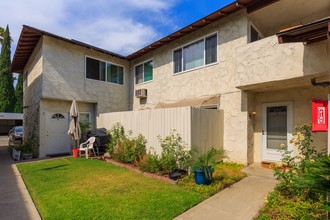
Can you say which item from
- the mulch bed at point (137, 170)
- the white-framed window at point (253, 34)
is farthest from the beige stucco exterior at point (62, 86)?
the white-framed window at point (253, 34)

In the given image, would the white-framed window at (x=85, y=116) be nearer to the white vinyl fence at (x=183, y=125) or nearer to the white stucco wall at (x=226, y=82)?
the white vinyl fence at (x=183, y=125)

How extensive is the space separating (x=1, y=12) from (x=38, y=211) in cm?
996

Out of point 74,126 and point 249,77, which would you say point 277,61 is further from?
point 74,126

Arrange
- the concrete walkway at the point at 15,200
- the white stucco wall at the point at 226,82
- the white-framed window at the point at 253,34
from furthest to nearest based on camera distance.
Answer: the white-framed window at the point at 253,34, the white stucco wall at the point at 226,82, the concrete walkway at the point at 15,200

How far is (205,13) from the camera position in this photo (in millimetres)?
9930

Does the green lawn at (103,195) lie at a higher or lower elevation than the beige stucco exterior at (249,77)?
lower

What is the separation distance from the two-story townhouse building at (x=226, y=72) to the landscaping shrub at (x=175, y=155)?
288 cm

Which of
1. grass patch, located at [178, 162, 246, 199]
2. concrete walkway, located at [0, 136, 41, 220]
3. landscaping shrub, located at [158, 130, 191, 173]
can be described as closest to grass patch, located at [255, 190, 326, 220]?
grass patch, located at [178, 162, 246, 199]

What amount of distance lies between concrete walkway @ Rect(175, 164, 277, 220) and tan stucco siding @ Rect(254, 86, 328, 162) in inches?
95.4

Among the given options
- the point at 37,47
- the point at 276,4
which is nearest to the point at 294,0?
the point at 276,4

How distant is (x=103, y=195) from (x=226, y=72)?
7490mm

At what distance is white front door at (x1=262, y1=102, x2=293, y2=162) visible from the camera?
28.4ft

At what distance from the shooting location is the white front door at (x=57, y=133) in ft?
41.3

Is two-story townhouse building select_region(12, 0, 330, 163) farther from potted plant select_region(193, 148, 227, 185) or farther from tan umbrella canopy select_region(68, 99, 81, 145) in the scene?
potted plant select_region(193, 148, 227, 185)
